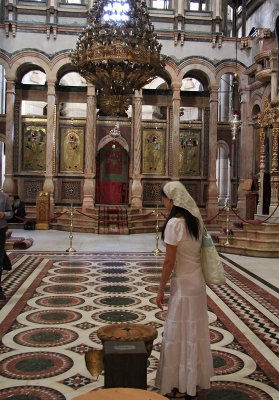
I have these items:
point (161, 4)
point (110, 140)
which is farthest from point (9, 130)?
point (161, 4)

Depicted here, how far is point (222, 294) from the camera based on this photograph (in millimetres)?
7242

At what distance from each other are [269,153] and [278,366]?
42.0ft

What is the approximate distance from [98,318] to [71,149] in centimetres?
1388

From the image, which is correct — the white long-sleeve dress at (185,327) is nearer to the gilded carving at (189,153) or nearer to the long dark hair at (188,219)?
the long dark hair at (188,219)

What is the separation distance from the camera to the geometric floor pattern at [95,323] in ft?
12.9

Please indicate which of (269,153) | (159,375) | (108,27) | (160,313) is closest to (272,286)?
(160,313)

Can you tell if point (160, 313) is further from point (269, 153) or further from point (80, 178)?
point (80, 178)

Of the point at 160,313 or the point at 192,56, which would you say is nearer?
the point at 160,313

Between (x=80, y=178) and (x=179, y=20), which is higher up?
(x=179, y=20)

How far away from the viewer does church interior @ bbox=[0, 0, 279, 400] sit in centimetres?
579

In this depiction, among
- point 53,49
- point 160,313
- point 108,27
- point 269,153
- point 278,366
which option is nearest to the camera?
point 278,366

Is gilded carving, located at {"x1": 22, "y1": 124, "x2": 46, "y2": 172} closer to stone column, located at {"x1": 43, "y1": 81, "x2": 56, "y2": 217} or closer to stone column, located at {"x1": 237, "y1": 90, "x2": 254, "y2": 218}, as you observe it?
stone column, located at {"x1": 43, "y1": 81, "x2": 56, "y2": 217}

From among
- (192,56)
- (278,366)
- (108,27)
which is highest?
(192,56)

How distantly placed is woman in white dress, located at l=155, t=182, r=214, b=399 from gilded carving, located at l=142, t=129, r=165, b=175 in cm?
1573
